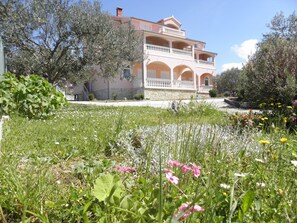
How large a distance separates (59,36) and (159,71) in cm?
1803

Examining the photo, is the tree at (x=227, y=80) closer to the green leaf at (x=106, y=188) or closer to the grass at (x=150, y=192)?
the grass at (x=150, y=192)

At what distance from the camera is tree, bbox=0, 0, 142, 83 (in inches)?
559

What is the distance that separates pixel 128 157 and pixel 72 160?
634mm

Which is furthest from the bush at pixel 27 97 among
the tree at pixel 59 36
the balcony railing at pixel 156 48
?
the balcony railing at pixel 156 48

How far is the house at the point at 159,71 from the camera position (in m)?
27.5

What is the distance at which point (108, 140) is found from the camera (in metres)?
3.34

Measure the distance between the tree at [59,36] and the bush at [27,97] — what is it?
8450 mm

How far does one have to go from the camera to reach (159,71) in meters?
31.7

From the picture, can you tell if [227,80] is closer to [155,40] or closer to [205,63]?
[205,63]

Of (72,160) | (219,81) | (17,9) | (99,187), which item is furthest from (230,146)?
(219,81)

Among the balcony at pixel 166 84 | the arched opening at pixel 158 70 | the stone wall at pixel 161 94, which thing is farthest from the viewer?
the arched opening at pixel 158 70

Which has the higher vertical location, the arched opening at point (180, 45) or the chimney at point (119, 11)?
the chimney at point (119, 11)

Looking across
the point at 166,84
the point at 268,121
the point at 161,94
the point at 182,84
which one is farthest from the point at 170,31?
the point at 268,121

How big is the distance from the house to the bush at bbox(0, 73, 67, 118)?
17946 millimetres
